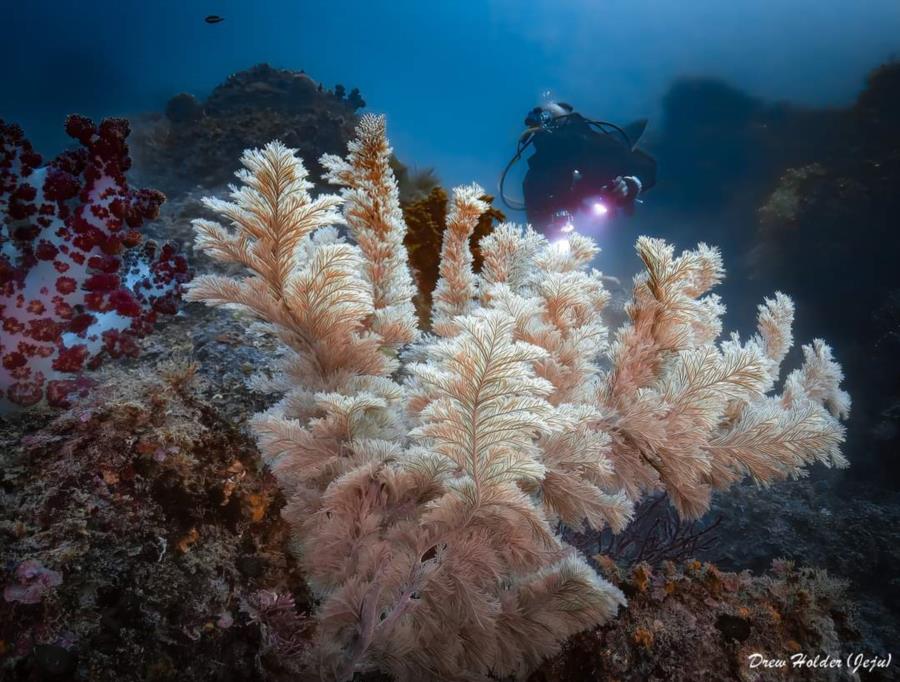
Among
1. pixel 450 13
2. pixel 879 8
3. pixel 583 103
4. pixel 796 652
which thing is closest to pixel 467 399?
pixel 796 652

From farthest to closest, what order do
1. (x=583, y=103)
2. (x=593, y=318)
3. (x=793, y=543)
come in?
(x=583, y=103)
(x=793, y=543)
(x=593, y=318)

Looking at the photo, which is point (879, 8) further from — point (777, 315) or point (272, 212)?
point (272, 212)

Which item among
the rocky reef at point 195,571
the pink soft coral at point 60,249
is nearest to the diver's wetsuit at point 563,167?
the rocky reef at point 195,571

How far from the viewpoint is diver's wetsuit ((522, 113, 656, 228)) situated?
40.7 feet

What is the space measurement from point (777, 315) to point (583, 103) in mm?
59397

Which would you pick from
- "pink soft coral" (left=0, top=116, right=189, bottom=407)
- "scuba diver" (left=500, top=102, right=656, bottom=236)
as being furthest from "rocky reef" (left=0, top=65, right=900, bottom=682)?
"scuba diver" (left=500, top=102, right=656, bottom=236)

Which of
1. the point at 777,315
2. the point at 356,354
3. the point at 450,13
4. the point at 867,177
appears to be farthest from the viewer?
the point at 450,13

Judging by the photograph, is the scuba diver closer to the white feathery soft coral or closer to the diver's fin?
the diver's fin

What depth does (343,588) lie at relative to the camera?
6.18 ft

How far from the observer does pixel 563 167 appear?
12.7 meters

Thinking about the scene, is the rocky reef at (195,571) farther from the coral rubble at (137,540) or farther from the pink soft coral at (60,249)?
the pink soft coral at (60,249)

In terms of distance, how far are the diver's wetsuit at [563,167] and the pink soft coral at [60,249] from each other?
11.6 metres

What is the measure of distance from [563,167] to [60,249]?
496 inches

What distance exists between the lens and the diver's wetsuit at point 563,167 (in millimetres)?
12406
